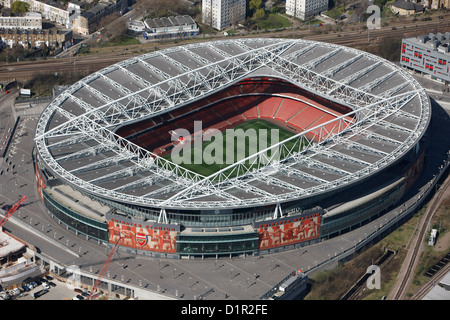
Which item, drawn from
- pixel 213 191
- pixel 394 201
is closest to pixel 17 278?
pixel 213 191

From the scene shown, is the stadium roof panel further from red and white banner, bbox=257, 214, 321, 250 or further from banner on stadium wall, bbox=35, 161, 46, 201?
red and white banner, bbox=257, 214, 321, 250

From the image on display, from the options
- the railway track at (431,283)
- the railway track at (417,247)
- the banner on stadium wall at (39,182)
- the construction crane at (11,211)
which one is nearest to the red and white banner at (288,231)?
the railway track at (417,247)

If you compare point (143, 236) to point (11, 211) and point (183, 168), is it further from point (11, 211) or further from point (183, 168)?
point (11, 211)

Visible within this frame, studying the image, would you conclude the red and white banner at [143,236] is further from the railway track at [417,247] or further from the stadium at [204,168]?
the railway track at [417,247]

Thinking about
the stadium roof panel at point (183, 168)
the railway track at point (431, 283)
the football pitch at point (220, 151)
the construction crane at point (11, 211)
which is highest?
the stadium roof panel at point (183, 168)

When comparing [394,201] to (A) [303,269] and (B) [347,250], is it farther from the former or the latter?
(A) [303,269]
